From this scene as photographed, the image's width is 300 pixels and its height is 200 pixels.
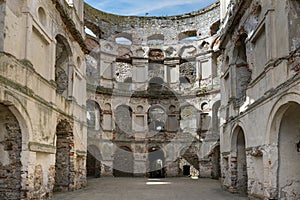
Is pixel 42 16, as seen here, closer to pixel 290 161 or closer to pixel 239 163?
pixel 290 161

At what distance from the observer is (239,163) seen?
43.4ft

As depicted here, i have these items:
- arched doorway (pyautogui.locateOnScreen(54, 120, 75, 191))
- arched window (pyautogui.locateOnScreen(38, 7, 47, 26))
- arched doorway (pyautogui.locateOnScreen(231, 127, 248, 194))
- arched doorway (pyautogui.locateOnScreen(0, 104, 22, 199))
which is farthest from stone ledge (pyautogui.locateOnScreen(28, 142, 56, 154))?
arched doorway (pyautogui.locateOnScreen(231, 127, 248, 194))

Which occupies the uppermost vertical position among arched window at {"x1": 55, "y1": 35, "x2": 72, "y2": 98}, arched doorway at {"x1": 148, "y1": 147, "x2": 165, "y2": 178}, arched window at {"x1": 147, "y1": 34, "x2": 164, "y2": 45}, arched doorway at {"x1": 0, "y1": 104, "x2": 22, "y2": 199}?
arched window at {"x1": 147, "y1": 34, "x2": 164, "y2": 45}

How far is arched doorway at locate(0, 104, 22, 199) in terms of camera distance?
9219 mm

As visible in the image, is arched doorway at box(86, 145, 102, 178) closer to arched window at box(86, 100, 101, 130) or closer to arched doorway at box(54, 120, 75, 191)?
arched window at box(86, 100, 101, 130)

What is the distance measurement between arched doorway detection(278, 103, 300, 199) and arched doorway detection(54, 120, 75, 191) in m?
8.76

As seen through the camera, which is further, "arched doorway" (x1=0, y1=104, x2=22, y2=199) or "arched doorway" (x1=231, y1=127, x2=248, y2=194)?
"arched doorway" (x1=231, y1=127, x2=248, y2=194)

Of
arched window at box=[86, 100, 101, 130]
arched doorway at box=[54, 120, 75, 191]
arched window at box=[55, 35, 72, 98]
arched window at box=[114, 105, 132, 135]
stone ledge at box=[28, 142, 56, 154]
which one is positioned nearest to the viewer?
stone ledge at box=[28, 142, 56, 154]

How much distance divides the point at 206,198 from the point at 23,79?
744 cm

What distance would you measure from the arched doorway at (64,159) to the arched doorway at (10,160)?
180 inches

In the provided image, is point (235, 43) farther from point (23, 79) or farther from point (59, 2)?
point (23, 79)

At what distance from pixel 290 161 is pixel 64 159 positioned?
927 cm

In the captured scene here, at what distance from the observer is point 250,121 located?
36.2ft

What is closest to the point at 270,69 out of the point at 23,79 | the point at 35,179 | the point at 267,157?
the point at 267,157
